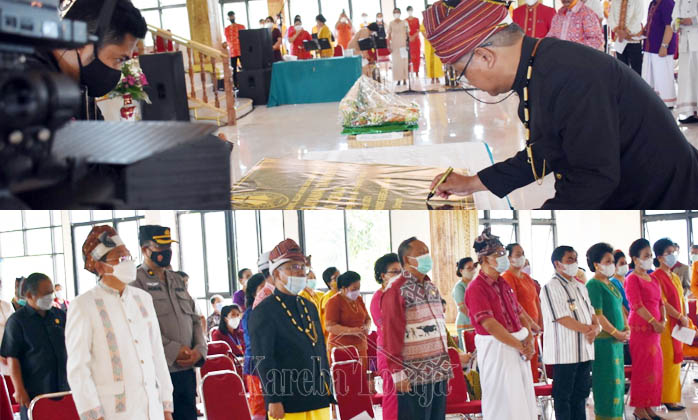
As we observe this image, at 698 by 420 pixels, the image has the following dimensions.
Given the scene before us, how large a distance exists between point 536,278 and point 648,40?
18.2ft

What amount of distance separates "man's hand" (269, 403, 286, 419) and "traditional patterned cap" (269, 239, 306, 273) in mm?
358

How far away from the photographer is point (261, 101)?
38.7 ft

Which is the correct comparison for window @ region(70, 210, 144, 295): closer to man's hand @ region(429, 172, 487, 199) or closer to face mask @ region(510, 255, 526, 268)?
man's hand @ region(429, 172, 487, 199)

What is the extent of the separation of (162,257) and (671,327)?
4.73ft

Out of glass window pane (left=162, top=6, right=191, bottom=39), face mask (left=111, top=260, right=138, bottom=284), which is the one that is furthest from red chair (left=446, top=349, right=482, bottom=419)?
glass window pane (left=162, top=6, right=191, bottom=39)

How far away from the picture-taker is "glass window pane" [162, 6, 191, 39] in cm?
1391

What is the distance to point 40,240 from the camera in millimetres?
1181

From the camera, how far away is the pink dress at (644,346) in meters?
2.00

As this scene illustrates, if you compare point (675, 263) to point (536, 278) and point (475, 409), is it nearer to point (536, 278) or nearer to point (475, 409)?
point (536, 278)

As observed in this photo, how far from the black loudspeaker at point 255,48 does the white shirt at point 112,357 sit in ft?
34.9

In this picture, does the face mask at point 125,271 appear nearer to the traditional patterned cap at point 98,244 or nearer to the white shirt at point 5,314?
the traditional patterned cap at point 98,244

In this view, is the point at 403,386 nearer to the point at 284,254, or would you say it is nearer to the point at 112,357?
the point at 284,254

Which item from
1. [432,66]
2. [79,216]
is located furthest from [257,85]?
[79,216]

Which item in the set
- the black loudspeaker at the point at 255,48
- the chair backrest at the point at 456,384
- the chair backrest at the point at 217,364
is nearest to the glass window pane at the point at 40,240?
the chair backrest at the point at 217,364
